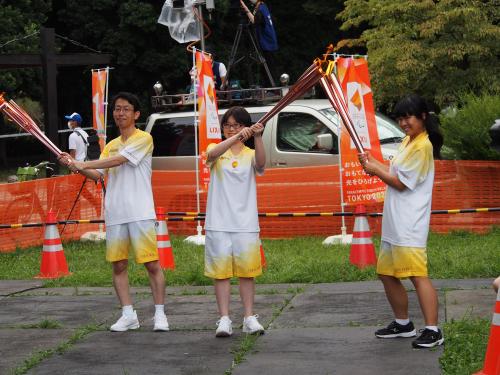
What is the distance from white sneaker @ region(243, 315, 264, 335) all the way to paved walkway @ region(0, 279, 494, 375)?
3.2 inches

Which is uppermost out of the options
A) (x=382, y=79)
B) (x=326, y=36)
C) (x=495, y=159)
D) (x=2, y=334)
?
(x=326, y=36)

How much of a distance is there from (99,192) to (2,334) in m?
8.15

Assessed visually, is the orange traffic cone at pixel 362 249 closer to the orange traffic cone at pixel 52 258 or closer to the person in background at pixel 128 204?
the orange traffic cone at pixel 52 258

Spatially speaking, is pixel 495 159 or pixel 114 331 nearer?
pixel 114 331

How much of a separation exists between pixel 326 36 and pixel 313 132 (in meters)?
27.2

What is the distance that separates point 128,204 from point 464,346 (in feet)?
9.10

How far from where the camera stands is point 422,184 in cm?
725

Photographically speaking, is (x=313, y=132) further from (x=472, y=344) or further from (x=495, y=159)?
(x=472, y=344)

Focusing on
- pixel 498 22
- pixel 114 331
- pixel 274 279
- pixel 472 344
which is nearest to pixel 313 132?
pixel 274 279

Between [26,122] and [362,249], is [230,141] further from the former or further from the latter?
[362,249]

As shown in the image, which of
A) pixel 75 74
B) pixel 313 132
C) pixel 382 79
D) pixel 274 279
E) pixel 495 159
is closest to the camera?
pixel 274 279

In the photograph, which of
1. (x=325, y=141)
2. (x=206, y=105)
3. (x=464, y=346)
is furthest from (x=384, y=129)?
(x=464, y=346)

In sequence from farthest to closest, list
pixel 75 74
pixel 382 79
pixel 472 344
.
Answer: pixel 75 74
pixel 382 79
pixel 472 344

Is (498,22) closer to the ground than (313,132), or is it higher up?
higher up
